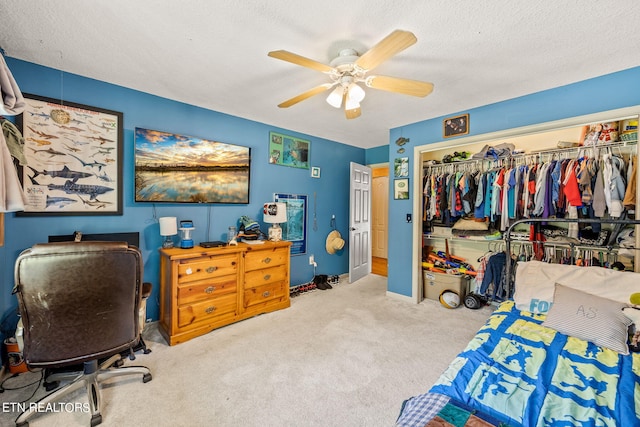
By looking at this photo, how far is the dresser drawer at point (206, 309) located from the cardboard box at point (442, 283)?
254cm

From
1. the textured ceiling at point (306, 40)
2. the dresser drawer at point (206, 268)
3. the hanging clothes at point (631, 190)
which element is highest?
the textured ceiling at point (306, 40)

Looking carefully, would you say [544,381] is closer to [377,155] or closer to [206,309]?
[206,309]

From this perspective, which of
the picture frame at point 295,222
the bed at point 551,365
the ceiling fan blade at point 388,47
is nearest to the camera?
the bed at point 551,365

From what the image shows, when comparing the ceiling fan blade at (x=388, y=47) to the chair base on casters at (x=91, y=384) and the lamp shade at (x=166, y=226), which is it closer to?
the lamp shade at (x=166, y=226)

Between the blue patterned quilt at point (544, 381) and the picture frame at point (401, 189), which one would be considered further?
the picture frame at point (401, 189)

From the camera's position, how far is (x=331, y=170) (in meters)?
4.45

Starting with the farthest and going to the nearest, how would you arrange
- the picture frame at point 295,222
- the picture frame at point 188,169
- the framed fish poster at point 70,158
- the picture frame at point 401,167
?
the picture frame at point 295,222, the picture frame at point 401,167, the picture frame at point 188,169, the framed fish poster at point 70,158

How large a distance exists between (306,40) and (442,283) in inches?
126

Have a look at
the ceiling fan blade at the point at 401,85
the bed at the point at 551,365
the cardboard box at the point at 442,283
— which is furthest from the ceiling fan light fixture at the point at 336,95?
the cardboard box at the point at 442,283

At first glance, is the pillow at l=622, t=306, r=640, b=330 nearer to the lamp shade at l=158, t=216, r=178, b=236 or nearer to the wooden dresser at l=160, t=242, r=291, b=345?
the wooden dresser at l=160, t=242, r=291, b=345

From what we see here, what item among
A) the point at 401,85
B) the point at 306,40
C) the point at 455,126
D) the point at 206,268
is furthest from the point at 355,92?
the point at 206,268

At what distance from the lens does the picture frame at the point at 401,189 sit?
3.60m

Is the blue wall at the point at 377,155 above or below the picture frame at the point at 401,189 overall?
above

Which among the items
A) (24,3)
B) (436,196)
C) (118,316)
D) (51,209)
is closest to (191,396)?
(118,316)
